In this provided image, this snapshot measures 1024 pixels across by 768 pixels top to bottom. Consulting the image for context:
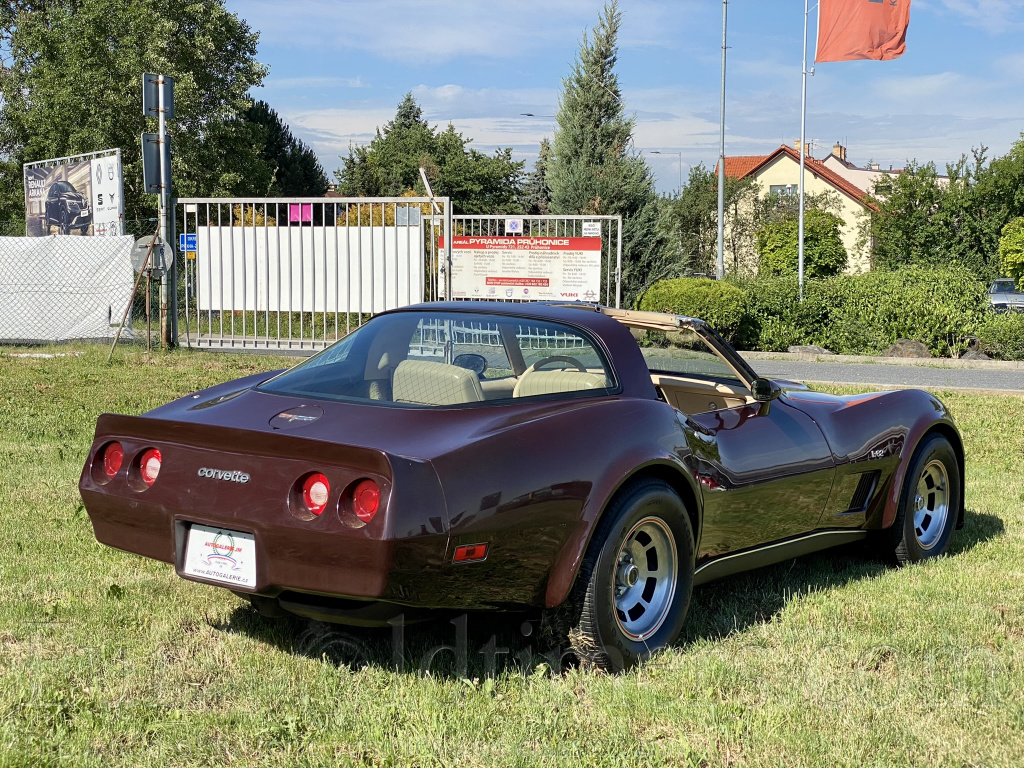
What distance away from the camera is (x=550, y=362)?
418 centimetres

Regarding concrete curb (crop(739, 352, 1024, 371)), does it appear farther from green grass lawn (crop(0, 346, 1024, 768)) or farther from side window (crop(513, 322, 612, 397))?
side window (crop(513, 322, 612, 397))

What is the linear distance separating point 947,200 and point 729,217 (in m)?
12.8

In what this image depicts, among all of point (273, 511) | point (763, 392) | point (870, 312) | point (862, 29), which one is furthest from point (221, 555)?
point (862, 29)

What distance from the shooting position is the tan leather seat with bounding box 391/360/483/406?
3723mm

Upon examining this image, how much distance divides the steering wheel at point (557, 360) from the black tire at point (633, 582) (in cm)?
54

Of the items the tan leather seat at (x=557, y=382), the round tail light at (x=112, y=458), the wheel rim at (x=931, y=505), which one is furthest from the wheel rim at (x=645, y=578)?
the wheel rim at (x=931, y=505)

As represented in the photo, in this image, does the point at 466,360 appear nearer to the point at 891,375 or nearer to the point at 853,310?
the point at 891,375

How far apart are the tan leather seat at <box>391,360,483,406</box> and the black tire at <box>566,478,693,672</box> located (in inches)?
25.4

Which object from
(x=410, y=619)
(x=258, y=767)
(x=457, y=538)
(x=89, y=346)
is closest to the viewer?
(x=258, y=767)

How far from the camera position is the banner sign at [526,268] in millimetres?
17531

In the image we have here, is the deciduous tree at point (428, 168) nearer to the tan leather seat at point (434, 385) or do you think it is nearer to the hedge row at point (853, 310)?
the hedge row at point (853, 310)

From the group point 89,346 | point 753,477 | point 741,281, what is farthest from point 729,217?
point 753,477

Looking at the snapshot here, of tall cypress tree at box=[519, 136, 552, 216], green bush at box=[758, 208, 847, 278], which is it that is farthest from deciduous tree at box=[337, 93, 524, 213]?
green bush at box=[758, 208, 847, 278]

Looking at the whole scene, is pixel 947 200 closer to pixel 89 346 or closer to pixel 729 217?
pixel 729 217
